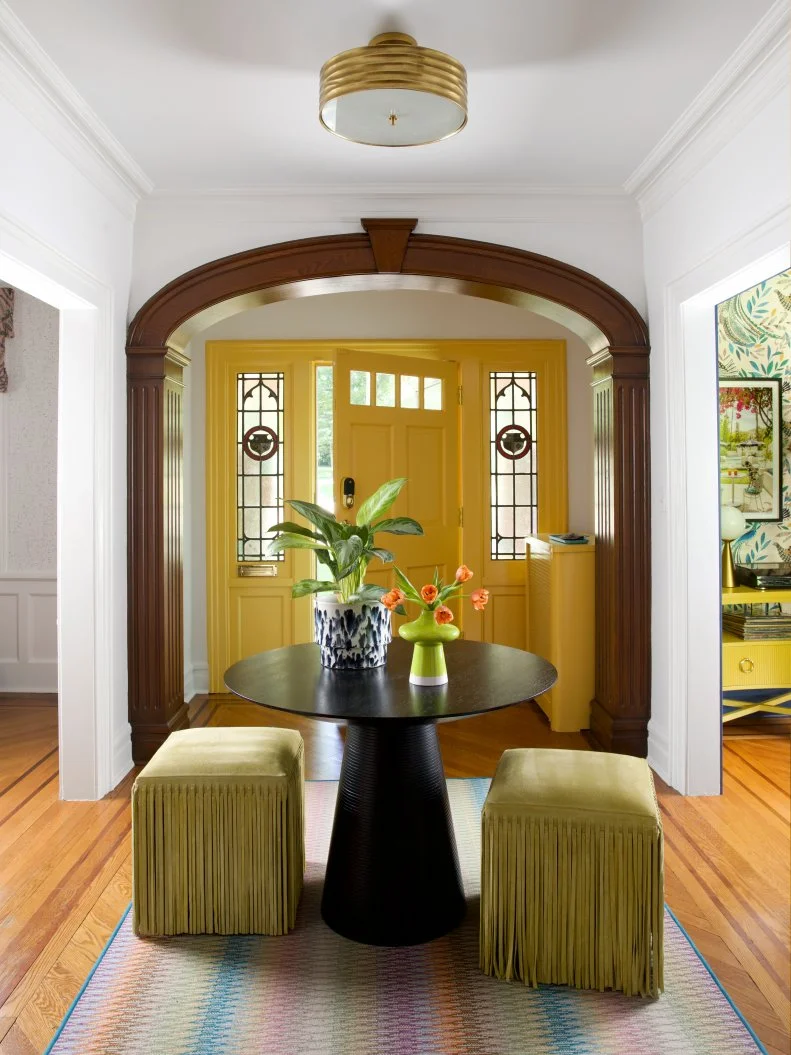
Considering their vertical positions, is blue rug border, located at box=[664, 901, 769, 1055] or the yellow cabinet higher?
the yellow cabinet

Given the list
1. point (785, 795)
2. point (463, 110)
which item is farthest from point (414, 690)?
point (785, 795)

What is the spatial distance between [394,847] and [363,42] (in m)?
2.55

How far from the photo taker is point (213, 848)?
2.45 metres

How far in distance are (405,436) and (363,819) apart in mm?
3342

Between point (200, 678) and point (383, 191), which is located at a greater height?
point (383, 191)

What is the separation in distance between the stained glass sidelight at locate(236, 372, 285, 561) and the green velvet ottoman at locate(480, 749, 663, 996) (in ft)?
11.7

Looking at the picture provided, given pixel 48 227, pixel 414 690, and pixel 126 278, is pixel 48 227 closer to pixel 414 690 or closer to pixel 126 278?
pixel 126 278

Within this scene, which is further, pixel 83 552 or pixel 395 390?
pixel 395 390

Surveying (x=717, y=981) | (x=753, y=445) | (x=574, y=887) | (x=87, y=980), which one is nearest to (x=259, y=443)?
(x=753, y=445)

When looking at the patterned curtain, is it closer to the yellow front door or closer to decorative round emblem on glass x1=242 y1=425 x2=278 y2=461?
decorative round emblem on glass x1=242 y1=425 x2=278 y2=461

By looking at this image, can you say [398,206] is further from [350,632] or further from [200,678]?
[200,678]

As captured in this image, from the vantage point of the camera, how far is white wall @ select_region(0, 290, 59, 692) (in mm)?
5465

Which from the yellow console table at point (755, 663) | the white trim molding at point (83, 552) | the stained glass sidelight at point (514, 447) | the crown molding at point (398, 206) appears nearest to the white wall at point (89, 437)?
the white trim molding at point (83, 552)

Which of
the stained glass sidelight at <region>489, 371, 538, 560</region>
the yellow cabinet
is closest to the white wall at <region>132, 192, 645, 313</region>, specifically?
the yellow cabinet
